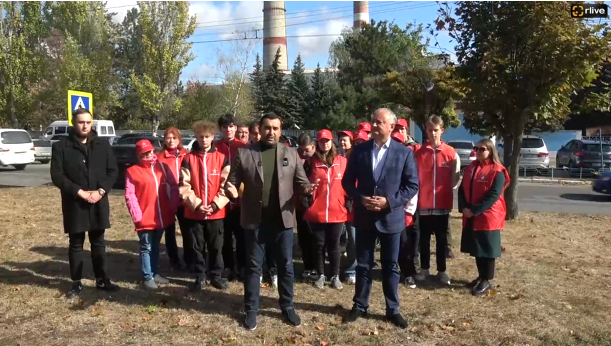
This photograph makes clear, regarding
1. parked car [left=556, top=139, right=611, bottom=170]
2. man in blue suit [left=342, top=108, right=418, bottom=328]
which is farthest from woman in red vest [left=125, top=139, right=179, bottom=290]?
parked car [left=556, top=139, right=611, bottom=170]

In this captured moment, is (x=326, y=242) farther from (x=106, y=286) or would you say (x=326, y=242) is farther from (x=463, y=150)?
(x=463, y=150)

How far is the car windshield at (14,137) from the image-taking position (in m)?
24.1

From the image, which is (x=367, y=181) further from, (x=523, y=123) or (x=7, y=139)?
(x=7, y=139)

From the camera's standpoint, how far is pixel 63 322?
5215mm

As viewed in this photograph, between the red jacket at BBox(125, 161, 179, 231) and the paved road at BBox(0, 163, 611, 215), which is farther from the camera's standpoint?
the paved road at BBox(0, 163, 611, 215)

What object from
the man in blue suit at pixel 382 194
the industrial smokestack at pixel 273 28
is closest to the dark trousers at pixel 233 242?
the man in blue suit at pixel 382 194

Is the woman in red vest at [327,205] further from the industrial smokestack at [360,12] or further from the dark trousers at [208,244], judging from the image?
the industrial smokestack at [360,12]

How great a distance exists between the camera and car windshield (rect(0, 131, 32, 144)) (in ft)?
79.0

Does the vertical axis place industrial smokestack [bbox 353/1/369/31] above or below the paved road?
above

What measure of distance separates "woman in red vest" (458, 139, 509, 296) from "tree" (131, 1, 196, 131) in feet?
118

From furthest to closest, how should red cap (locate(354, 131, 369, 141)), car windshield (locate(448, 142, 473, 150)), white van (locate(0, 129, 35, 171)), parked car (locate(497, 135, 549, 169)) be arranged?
car windshield (locate(448, 142, 473, 150)) < parked car (locate(497, 135, 549, 169)) < white van (locate(0, 129, 35, 171)) < red cap (locate(354, 131, 369, 141))

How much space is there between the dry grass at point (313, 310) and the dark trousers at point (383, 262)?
0.86 ft

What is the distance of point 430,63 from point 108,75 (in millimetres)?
27071

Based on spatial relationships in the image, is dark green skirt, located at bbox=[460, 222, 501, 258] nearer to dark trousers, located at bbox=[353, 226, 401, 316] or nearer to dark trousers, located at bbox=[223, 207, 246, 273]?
dark trousers, located at bbox=[353, 226, 401, 316]
